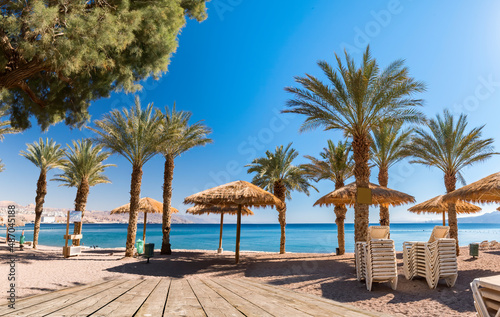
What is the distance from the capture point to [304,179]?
69.3ft

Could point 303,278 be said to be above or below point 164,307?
below

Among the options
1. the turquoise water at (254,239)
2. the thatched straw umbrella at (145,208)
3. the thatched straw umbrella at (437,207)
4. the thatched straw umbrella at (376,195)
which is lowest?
the turquoise water at (254,239)

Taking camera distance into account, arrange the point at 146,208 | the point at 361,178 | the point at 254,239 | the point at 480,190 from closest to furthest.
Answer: the point at 480,190
the point at 361,178
the point at 146,208
the point at 254,239

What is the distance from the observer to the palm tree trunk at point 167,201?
16672mm

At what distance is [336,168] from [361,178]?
6.93 metres

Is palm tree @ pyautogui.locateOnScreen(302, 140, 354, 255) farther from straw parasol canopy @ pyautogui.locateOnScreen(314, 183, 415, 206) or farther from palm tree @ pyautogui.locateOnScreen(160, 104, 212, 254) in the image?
palm tree @ pyautogui.locateOnScreen(160, 104, 212, 254)

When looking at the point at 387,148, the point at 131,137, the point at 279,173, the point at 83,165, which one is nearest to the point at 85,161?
the point at 83,165

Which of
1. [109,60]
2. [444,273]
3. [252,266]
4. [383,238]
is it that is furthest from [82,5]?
[444,273]

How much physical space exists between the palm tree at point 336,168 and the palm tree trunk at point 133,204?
416 inches

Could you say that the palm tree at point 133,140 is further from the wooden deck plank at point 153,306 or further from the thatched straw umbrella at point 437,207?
the thatched straw umbrella at point 437,207

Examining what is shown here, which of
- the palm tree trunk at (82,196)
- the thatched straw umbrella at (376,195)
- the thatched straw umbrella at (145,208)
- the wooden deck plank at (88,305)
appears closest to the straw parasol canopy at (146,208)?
the thatched straw umbrella at (145,208)

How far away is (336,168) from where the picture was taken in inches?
721

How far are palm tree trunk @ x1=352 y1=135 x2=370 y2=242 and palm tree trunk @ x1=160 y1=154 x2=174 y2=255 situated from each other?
33.9ft

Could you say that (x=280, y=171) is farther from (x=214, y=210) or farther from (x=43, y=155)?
(x=43, y=155)
